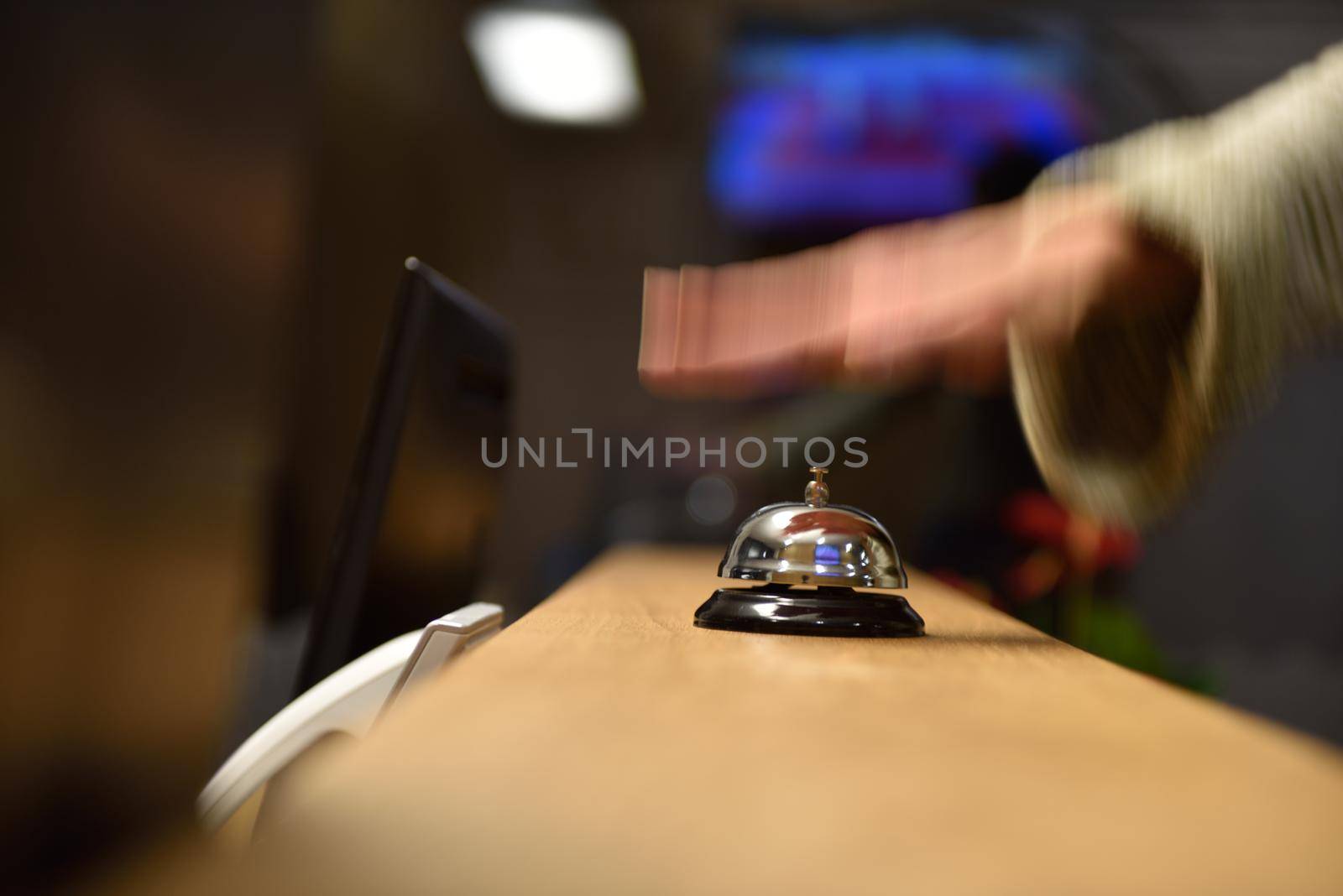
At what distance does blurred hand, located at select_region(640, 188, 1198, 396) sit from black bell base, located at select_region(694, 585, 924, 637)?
0.44 feet

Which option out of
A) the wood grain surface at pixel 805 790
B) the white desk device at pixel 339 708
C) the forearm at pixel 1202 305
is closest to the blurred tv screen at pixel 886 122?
the forearm at pixel 1202 305

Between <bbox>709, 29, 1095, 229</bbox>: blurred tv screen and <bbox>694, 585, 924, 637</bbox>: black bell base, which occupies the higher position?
<bbox>709, 29, 1095, 229</bbox>: blurred tv screen

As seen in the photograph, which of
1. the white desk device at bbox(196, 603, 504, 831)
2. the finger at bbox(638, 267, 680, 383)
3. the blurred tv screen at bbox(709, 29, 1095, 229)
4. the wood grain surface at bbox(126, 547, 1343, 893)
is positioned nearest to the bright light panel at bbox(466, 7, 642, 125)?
the blurred tv screen at bbox(709, 29, 1095, 229)

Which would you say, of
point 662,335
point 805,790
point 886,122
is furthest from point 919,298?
point 886,122

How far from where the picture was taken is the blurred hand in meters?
0.63

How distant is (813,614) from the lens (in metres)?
0.69

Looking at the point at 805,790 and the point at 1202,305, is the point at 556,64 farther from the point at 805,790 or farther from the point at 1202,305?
the point at 805,790

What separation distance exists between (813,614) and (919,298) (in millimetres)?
195

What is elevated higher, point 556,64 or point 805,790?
point 556,64

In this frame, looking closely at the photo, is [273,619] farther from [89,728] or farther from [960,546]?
[960,546]

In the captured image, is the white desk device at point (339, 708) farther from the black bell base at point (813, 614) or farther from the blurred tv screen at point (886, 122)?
the blurred tv screen at point (886, 122)

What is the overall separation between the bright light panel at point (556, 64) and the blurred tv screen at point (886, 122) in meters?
0.22

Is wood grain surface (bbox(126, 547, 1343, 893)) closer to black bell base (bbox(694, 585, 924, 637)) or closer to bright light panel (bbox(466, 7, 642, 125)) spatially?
black bell base (bbox(694, 585, 924, 637))

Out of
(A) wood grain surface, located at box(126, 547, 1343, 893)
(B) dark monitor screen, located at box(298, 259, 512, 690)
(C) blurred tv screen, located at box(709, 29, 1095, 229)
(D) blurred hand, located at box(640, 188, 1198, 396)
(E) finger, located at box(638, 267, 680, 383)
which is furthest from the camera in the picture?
(C) blurred tv screen, located at box(709, 29, 1095, 229)
